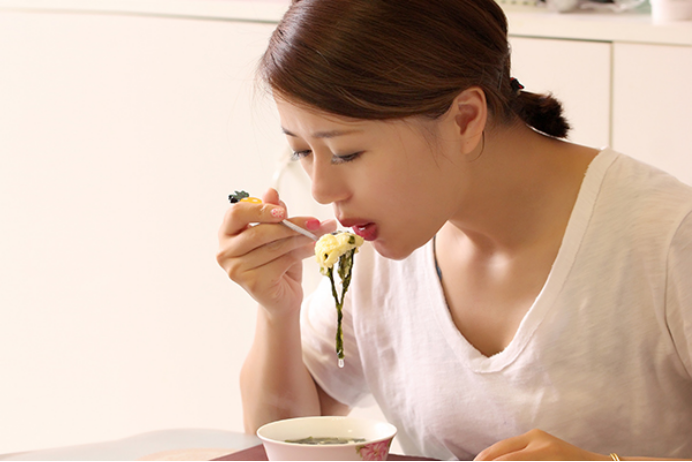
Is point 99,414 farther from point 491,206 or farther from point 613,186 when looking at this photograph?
point 613,186

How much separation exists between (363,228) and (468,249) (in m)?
0.27

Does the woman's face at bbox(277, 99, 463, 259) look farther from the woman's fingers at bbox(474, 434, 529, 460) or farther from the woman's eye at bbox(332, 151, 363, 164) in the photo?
the woman's fingers at bbox(474, 434, 529, 460)

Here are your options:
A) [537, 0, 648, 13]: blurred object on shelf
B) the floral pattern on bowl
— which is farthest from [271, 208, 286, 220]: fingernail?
[537, 0, 648, 13]: blurred object on shelf

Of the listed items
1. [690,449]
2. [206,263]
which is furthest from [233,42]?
[690,449]

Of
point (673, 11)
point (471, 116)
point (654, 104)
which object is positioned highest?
point (673, 11)

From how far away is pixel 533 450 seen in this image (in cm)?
80

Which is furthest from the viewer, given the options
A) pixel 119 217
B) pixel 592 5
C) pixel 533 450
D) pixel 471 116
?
pixel 592 5

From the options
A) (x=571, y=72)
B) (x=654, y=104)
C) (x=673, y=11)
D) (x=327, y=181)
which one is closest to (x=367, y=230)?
(x=327, y=181)

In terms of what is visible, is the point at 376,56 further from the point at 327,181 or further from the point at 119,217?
the point at 119,217

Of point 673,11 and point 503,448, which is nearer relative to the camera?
point 503,448

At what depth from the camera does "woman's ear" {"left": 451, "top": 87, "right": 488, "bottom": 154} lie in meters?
0.99

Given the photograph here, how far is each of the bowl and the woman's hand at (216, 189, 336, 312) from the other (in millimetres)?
294

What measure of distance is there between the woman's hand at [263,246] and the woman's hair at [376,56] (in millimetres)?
217

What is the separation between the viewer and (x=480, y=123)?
3.34 feet
